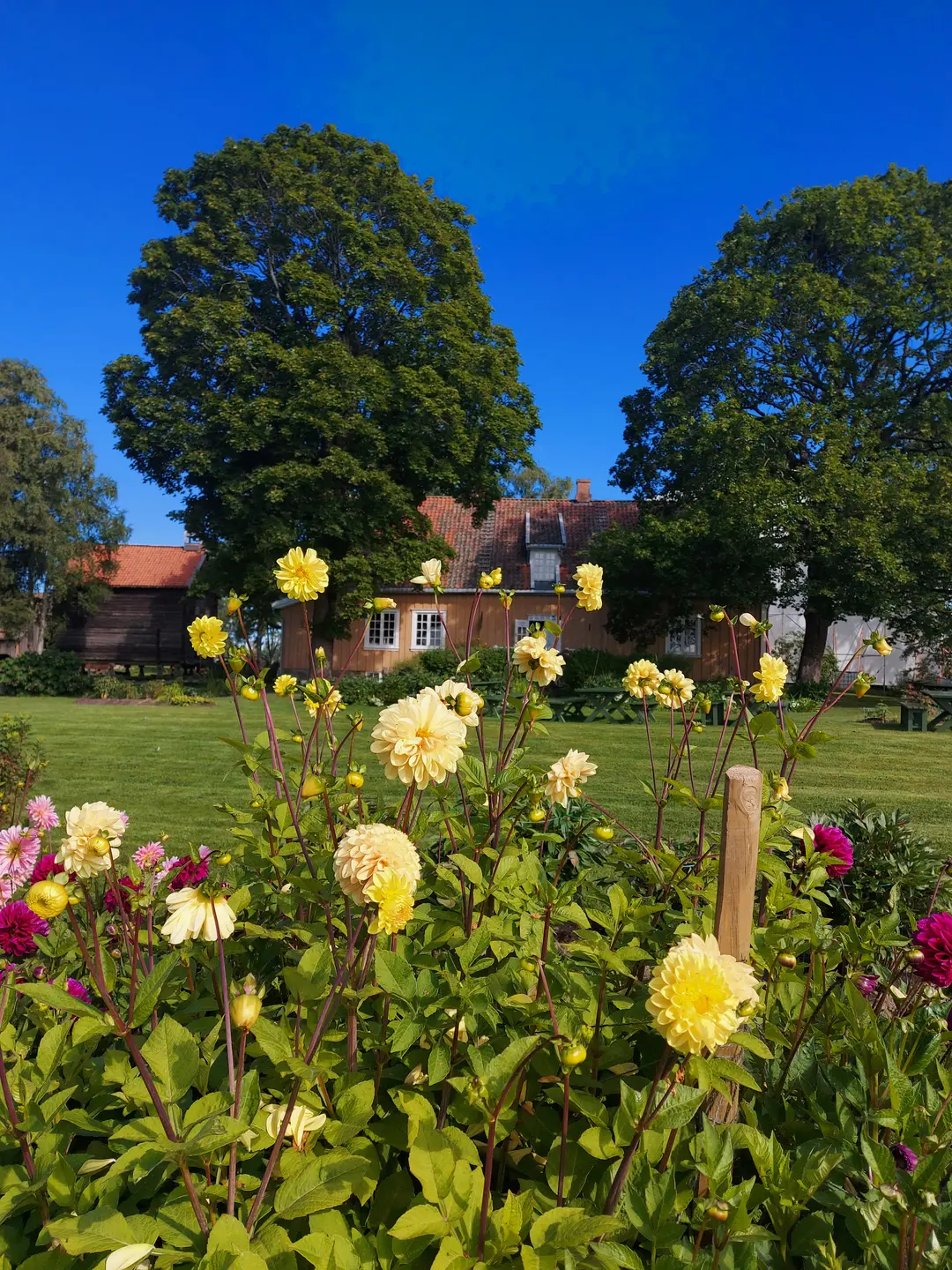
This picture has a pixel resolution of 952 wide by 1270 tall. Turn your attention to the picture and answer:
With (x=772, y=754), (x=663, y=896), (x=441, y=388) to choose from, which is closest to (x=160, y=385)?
(x=441, y=388)

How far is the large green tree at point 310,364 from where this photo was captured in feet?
57.8

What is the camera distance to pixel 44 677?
72.2 feet

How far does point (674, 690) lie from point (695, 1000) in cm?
162

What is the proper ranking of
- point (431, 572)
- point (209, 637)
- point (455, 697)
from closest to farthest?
point (455, 697), point (209, 637), point (431, 572)

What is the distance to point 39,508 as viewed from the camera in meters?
25.0

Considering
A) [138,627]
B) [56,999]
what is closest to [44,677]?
[138,627]

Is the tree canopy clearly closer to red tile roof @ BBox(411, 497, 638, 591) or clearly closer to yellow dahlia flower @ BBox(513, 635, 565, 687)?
red tile roof @ BBox(411, 497, 638, 591)

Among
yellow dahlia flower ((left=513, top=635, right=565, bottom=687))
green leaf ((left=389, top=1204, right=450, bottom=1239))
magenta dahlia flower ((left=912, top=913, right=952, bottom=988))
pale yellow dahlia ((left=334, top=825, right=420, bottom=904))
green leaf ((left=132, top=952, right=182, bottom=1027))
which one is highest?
yellow dahlia flower ((left=513, top=635, right=565, bottom=687))

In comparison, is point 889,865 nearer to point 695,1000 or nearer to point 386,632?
point 695,1000

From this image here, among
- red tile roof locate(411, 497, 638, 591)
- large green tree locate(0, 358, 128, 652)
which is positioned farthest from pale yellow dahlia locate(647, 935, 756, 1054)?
large green tree locate(0, 358, 128, 652)

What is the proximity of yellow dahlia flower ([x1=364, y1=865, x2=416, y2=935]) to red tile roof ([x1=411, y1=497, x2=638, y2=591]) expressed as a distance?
71.4 feet

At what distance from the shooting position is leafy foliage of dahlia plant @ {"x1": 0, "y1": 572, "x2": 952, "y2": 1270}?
43.8 inches

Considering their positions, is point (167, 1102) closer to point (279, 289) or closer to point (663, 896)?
point (663, 896)

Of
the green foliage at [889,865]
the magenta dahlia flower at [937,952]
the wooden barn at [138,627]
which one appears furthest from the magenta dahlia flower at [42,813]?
the wooden barn at [138,627]
